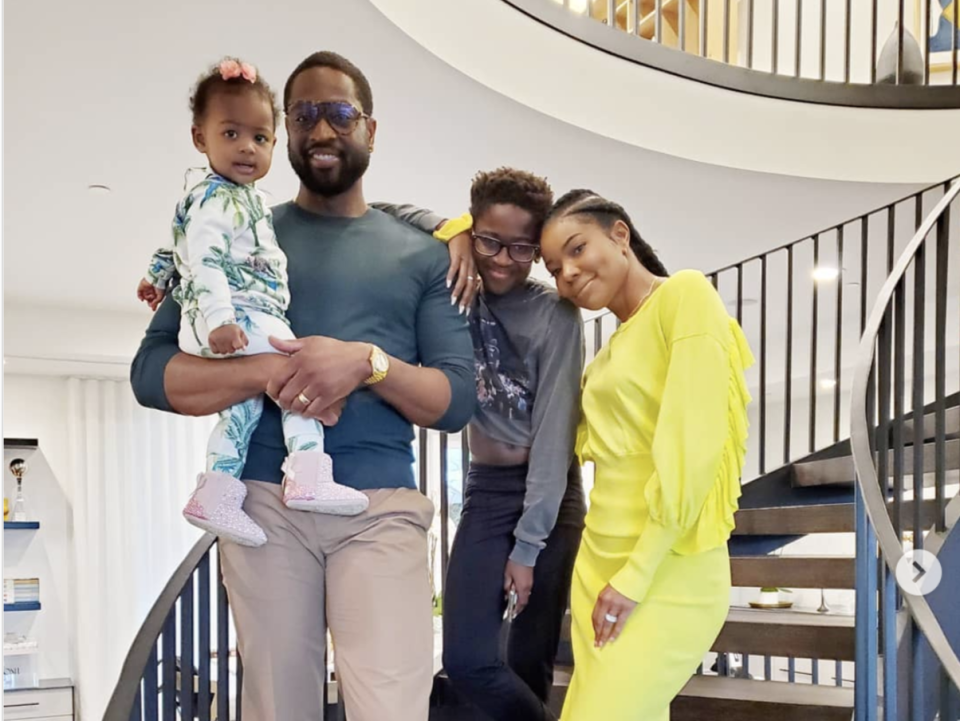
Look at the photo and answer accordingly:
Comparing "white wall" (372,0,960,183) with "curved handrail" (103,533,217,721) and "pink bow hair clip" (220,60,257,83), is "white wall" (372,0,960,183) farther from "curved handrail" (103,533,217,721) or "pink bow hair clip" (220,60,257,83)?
"curved handrail" (103,533,217,721)

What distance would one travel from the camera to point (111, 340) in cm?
512

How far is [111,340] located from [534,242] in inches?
160

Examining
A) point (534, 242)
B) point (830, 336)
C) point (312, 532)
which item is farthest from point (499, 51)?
point (830, 336)

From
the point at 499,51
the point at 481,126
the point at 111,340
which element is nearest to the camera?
the point at 499,51

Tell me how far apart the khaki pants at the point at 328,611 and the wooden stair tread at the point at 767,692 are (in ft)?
4.05

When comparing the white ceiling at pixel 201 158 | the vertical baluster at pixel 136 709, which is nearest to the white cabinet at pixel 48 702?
the white ceiling at pixel 201 158

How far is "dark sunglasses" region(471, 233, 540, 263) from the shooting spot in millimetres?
1678

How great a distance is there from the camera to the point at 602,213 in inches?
63.5

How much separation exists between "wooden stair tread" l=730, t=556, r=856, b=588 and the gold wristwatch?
1.80 meters

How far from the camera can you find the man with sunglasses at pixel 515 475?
165cm

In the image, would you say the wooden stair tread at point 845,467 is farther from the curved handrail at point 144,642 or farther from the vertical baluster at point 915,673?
the curved handrail at point 144,642

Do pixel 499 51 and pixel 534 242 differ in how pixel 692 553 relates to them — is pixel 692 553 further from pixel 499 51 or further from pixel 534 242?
pixel 499 51

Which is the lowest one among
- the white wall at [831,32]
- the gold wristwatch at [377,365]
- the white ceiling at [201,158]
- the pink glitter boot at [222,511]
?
the pink glitter boot at [222,511]

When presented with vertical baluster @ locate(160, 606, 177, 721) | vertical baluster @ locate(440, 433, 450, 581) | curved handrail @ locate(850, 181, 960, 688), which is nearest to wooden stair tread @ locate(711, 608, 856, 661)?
curved handrail @ locate(850, 181, 960, 688)
